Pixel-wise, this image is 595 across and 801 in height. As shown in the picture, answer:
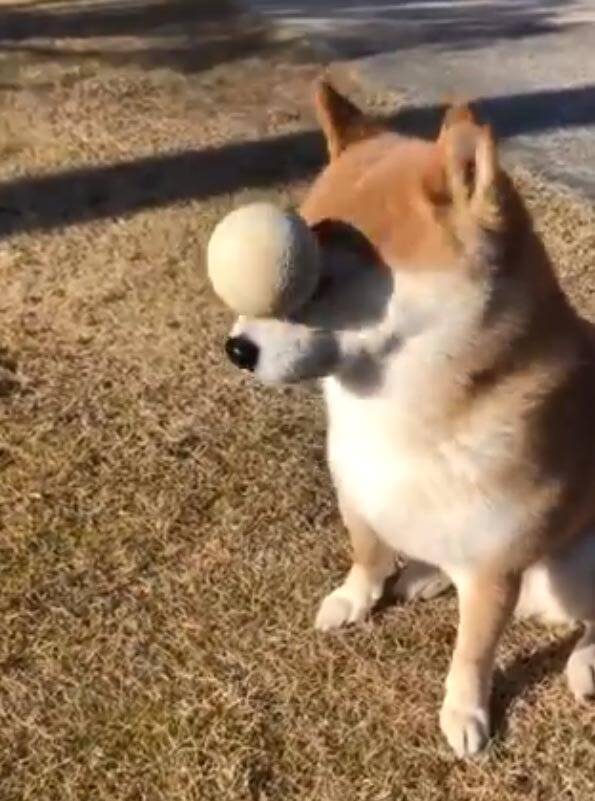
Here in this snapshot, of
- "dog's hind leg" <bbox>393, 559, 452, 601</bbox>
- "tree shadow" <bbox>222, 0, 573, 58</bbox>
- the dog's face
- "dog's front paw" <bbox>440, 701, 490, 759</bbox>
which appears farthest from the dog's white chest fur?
"tree shadow" <bbox>222, 0, 573, 58</bbox>

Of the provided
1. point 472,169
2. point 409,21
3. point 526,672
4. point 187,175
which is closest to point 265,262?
point 472,169

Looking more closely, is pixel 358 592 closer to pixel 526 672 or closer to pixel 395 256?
pixel 526 672

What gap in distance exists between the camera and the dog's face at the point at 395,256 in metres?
1.66

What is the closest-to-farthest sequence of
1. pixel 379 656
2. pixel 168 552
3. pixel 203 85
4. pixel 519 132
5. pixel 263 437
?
pixel 379 656 < pixel 168 552 < pixel 263 437 < pixel 519 132 < pixel 203 85

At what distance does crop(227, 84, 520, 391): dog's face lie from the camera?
1.66 metres

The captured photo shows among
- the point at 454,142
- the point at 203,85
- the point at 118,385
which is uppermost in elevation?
the point at 454,142

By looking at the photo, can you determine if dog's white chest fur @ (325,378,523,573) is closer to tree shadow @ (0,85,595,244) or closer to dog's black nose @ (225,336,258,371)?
dog's black nose @ (225,336,258,371)

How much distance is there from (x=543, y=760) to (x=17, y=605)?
3.02 ft

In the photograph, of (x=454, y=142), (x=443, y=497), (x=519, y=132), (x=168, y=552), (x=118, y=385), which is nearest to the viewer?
(x=454, y=142)

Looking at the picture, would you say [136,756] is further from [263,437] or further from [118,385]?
[118,385]

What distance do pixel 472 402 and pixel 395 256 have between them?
27 cm

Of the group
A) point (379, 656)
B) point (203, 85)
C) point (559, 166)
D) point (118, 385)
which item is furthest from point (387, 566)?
point (203, 85)

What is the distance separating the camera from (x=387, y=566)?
2.41m

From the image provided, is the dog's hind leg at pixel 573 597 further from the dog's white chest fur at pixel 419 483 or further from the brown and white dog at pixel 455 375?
the dog's white chest fur at pixel 419 483
